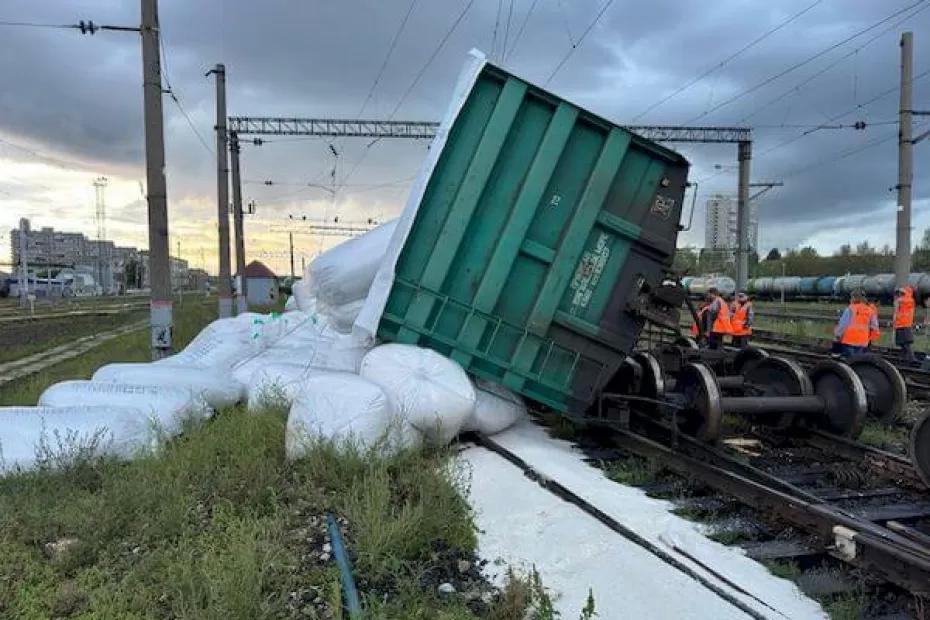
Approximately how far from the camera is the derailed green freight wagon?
241 inches

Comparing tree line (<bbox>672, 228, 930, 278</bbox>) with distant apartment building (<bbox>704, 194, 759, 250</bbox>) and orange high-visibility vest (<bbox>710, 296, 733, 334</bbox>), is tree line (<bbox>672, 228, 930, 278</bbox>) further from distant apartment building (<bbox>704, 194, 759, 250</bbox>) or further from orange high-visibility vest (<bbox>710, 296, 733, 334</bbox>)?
orange high-visibility vest (<bbox>710, 296, 733, 334</bbox>)

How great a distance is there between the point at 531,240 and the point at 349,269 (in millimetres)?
2038

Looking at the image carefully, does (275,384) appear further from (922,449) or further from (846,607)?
(922,449)

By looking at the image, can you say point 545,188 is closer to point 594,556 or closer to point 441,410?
point 441,410

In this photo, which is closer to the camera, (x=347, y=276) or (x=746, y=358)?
(x=347, y=276)

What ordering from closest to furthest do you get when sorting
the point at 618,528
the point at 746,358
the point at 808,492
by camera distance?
the point at 618,528, the point at 808,492, the point at 746,358

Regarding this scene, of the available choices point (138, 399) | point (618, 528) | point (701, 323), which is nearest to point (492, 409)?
point (618, 528)

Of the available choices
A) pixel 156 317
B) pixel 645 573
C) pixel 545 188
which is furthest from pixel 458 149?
pixel 156 317

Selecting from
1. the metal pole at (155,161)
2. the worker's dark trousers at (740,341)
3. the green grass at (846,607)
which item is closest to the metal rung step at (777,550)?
the green grass at (846,607)

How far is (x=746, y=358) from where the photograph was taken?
7.64m

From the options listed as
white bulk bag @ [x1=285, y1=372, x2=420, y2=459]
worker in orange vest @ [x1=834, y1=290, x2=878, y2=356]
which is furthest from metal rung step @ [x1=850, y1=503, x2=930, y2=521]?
worker in orange vest @ [x1=834, y1=290, x2=878, y2=356]

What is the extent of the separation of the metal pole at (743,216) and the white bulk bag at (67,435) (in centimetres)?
2497

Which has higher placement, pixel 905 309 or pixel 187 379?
pixel 905 309

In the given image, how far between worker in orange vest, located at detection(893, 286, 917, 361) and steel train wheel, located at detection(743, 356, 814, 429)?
943cm
